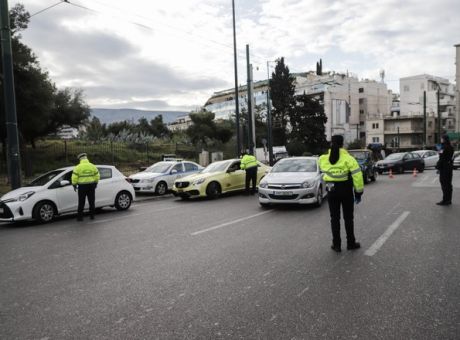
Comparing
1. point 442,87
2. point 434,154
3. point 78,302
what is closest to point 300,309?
point 78,302

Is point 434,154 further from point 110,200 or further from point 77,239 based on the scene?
point 77,239

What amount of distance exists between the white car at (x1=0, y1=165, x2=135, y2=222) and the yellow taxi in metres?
2.50

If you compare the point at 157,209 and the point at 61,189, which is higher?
the point at 61,189

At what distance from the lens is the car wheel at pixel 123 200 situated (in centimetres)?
1217

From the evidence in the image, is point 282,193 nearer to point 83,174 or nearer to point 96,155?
point 83,174

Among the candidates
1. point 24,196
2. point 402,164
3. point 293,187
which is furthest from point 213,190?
point 402,164

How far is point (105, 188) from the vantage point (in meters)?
11.8

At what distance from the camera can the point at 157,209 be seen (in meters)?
12.2

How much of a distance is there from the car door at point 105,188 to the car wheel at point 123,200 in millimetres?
180

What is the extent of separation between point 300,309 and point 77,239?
5336 mm

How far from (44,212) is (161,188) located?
648 centimetres

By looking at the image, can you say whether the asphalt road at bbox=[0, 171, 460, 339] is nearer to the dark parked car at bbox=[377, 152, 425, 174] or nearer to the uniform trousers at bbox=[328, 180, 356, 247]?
the uniform trousers at bbox=[328, 180, 356, 247]

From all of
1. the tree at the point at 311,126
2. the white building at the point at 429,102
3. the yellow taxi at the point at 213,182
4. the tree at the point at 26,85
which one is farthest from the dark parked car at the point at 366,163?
the white building at the point at 429,102

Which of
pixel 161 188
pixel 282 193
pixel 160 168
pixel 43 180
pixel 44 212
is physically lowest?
pixel 161 188
